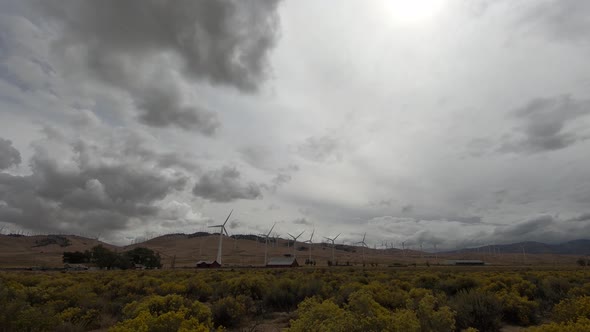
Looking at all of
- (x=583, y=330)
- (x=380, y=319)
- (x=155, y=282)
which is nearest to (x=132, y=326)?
(x=380, y=319)

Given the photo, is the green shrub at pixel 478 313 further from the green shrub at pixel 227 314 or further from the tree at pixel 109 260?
the tree at pixel 109 260

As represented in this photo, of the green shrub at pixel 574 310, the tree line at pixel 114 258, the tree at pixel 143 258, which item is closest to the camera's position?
the green shrub at pixel 574 310

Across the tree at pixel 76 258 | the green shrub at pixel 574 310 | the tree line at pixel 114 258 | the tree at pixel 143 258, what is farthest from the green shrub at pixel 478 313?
the tree at pixel 76 258

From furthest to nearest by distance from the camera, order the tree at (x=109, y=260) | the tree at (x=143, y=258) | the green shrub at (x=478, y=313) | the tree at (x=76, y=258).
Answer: the tree at (x=76, y=258)
the tree at (x=143, y=258)
the tree at (x=109, y=260)
the green shrub at (x=478, y=313)

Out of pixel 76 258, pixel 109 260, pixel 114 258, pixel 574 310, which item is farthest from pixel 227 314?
pixel 76 258

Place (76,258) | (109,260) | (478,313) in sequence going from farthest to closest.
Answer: (76,258), (109,260), (478,313)

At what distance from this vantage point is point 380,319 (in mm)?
8664

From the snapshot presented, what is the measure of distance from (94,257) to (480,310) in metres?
122

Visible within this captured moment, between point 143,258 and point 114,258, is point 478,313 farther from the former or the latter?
point 143,258

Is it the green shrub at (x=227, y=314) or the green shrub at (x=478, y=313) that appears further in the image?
the green shrub at (x=227, y=314)

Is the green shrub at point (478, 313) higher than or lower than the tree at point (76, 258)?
lower

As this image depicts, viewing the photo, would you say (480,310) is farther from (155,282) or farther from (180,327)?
(155,282)

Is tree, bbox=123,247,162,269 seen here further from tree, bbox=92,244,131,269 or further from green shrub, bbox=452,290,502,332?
green shrub, bbox=452,290,502,332

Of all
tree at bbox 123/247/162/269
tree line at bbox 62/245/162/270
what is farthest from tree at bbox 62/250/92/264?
tree at bbox 123/247/162/269
